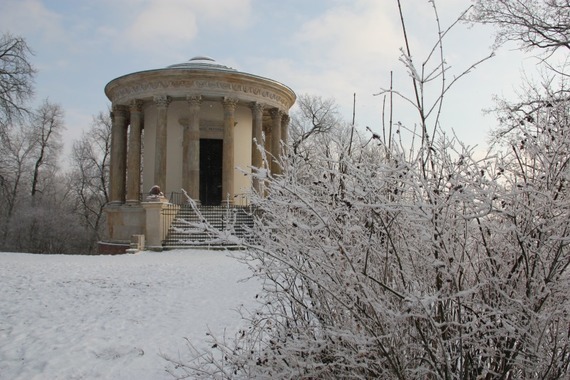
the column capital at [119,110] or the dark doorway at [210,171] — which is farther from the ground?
the column capital at [119,110]

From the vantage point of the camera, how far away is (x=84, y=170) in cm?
4884

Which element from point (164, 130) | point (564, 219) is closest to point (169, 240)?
point (164, 130)

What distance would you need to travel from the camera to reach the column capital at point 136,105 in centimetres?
2441

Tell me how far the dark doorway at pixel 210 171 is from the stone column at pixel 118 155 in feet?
14.0

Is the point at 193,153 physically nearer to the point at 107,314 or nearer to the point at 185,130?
the point at 185,130

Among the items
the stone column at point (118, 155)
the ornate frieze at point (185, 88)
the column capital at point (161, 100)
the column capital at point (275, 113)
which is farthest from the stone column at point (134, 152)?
the column capital at point (275, 113)

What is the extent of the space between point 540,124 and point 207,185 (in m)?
25.6

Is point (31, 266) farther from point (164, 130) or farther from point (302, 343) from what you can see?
point (164, 130)

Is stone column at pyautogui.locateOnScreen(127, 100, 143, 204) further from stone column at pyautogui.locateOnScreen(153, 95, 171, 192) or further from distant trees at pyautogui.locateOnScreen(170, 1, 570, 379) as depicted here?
distant trees at pyautogui.locateOnScreen(170, 1, 570, 379)

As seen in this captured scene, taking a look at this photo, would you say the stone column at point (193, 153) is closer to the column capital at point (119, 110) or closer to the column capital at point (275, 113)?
the column capital at point (119, 110)

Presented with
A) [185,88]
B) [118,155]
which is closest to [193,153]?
[185,88]

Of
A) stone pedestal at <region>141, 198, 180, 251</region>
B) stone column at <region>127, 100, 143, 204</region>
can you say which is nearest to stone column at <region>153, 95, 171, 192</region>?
stone column at <region>127, 100, 143, 204</region>

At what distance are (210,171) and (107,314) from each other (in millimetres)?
20459

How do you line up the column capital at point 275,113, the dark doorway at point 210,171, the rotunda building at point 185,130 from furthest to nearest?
1. the dark doorway at point 210,171
2. the column capital at point 275,113
3. the rotunda building at point 185,130
